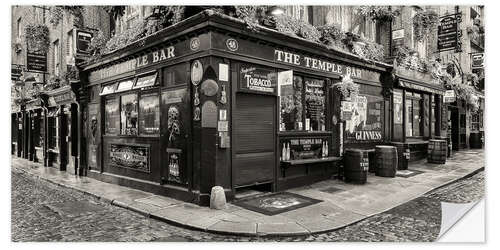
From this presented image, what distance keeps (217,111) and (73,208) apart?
4070 mm

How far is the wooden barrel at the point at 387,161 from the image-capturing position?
10586mm

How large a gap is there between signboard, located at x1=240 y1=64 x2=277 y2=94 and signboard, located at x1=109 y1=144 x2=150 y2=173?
11.8ft

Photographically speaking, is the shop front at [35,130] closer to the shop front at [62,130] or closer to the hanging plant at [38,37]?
the shop front at [62,130]

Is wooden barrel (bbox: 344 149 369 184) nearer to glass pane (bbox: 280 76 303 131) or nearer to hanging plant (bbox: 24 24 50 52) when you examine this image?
glass pane (bbox: 280 76 303 131)

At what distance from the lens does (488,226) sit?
5.32 m

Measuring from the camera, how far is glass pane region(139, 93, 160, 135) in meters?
8.89

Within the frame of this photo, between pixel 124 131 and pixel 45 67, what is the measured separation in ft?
15.9

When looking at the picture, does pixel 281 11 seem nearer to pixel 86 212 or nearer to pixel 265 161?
pixel 265 161

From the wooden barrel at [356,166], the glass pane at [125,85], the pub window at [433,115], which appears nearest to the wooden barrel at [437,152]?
the pub window at [433,115]

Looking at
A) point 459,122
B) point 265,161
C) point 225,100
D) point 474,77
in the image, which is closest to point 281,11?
point 225,100

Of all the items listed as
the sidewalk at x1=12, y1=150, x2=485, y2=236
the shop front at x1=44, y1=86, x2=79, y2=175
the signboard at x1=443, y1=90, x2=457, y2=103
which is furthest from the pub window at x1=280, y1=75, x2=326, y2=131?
the signboard at x1=443, y1=90, x2=457, y2=103

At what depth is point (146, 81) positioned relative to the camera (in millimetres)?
8820

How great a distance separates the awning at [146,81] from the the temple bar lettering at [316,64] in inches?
133

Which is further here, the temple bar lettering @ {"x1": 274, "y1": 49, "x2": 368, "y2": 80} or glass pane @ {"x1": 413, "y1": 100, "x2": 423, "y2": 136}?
glass pane @ {"x1": 413, "y1": 100, "x2": 423, "y2": 136}
